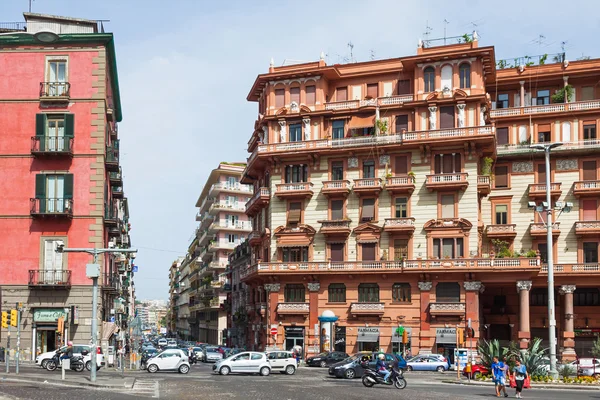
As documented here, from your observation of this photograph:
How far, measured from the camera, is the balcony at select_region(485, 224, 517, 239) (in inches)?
2697

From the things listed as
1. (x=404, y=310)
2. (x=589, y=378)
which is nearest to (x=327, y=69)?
(x=404, y=310)

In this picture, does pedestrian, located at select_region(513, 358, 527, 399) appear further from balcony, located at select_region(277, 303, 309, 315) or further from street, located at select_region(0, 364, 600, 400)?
balcony, located at select_region(277, 303, 309, 315)

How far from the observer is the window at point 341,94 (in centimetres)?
6869

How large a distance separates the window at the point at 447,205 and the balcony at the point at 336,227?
25.7ft

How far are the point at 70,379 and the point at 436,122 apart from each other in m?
37.6

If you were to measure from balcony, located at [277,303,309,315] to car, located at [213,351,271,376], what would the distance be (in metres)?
18.3

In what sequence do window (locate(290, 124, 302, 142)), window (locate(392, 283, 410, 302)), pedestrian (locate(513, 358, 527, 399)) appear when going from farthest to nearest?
window (locate(290, 124, 302, 142)) < window (locate(392, 283, 410, 302)) < pedestrian (locate(513, 358, 527, 399))

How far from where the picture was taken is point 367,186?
2532 inches

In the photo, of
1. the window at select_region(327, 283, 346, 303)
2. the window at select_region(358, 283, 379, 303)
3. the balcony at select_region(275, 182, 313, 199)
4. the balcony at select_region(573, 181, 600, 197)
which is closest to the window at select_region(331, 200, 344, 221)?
the balcony at select_region(275, 182, 313, 199)

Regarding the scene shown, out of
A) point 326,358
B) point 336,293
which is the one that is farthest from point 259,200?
point 326,358

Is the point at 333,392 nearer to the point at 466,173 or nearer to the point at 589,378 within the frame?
the point at 589,378

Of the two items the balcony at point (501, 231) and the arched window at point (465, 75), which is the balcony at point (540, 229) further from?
the arched window at point (465, 75)

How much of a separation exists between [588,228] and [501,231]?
285 inches

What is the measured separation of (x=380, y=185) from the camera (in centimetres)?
6412
